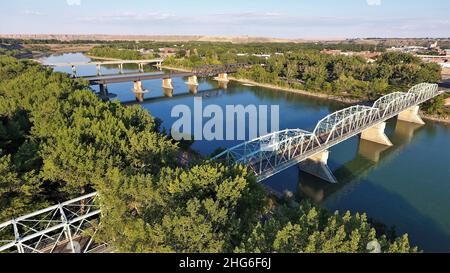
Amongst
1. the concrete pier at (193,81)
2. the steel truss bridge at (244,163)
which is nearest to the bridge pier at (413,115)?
the steel truss bridge at (244,163)

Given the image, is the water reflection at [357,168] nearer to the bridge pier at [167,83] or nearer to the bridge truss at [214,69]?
the bridge pier at [167,83]

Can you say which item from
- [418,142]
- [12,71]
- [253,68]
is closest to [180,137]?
[418,142]

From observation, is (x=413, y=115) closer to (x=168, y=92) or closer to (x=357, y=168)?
(x=357, y=168)

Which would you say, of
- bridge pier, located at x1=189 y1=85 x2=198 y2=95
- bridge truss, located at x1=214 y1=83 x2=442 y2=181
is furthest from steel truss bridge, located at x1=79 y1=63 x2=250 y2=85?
bridge truss, located at x1=214 y1=83 x2=442 y2=181

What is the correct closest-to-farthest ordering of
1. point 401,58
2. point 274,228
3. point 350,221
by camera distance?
1. point 274,228
2. point 350,221
3. point 401,58

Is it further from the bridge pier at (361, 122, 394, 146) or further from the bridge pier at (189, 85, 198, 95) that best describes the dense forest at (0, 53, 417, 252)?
the bridge pier at (189, 85, 198, 95)

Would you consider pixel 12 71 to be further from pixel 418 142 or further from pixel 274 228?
pixel 418 142

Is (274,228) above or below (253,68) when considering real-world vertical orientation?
below
